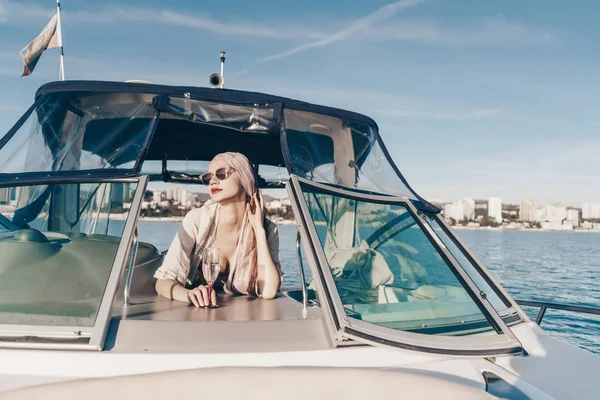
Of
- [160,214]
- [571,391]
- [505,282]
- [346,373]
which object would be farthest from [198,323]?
[505,282]

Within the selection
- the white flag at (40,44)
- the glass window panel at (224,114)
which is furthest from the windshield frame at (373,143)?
the white flag at (40,44)

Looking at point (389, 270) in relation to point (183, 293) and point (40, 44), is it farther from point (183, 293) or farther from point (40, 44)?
point (40, 44)

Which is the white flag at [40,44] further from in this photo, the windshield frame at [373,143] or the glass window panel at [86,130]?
the windshield frame at [373,143]

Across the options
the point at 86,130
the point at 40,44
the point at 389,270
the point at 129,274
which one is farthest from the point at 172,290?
the point at 40,44

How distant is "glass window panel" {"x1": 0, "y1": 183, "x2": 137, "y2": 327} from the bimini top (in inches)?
7.4

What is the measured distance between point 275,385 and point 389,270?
49.7 inches

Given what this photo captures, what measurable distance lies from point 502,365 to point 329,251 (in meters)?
1.00

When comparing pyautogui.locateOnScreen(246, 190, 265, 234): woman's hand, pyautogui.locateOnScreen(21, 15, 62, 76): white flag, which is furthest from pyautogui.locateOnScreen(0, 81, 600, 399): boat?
pyautogui.locateOnScreen(21, 15, 62, 76): white flag

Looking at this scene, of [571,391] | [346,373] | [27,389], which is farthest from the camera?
[571,391]

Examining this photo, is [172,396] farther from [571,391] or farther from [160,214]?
[160,214]

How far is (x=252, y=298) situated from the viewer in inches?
136

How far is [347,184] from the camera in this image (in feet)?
11.8

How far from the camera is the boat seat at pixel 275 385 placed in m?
1.97

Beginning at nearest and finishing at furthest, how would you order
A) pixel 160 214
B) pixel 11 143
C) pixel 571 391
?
pixel 571 391 → pixel 11 143 → pixel 160 214
